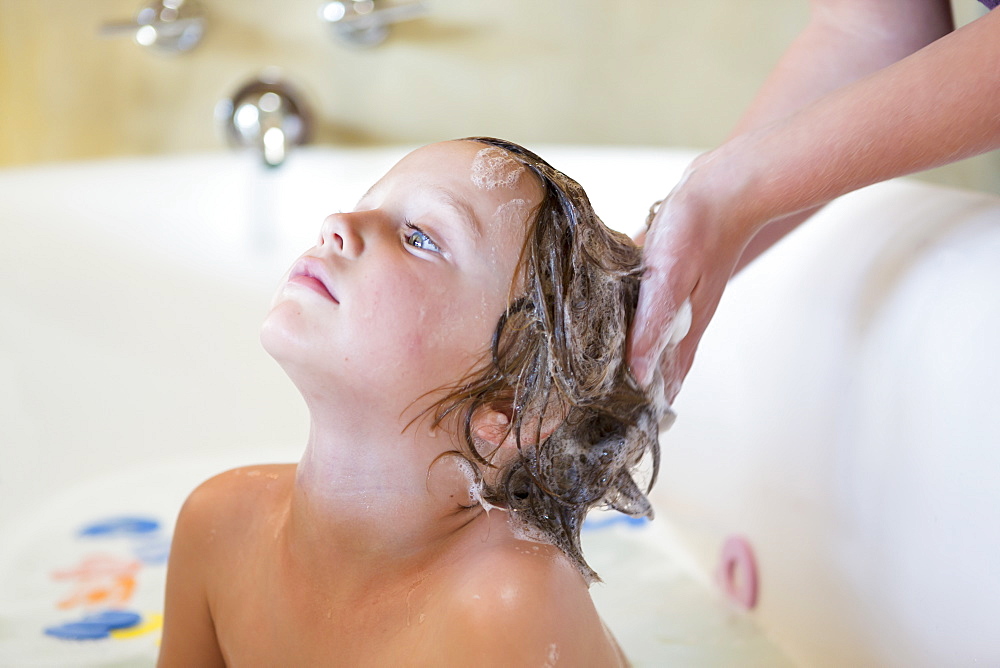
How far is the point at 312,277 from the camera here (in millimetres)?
788

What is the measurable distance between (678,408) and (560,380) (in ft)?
2.31

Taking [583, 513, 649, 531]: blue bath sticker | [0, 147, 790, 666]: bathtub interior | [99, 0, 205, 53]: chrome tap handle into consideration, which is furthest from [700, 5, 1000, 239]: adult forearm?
[99, 0, 205, 53]: chrome tap handle

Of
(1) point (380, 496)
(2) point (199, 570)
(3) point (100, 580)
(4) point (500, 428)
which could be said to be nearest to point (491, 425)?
(4) point (500, 428)

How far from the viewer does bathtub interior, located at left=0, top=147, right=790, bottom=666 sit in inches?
55.9

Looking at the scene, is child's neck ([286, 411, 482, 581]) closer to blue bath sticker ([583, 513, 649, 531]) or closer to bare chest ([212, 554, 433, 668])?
bare chest ([212, 554, 433, 668])

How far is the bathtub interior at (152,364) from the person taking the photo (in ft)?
4.66

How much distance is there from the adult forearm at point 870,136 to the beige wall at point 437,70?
1259mm

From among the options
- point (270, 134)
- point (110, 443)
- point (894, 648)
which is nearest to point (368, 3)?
point (270, 134)

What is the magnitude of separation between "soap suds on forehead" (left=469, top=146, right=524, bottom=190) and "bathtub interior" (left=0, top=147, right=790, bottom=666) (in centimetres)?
71

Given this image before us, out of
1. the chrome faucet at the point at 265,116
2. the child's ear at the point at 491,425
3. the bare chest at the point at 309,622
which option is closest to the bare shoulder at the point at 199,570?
the bare chest at the point at 309,622

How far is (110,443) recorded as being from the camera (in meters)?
1.71

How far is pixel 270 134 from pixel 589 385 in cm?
131

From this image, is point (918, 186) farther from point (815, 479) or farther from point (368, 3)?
point (368, 3)

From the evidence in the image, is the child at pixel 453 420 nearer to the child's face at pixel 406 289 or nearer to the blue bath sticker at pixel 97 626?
the child's face at pixel 406 289
